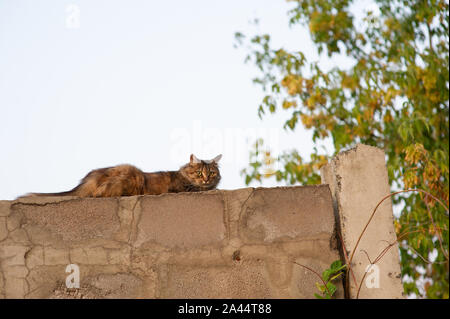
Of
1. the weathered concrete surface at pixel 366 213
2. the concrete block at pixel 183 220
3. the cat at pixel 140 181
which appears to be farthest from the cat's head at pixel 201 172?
the weathered concrete surface at pixel 366 213

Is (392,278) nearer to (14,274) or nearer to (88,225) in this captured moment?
(88,225)

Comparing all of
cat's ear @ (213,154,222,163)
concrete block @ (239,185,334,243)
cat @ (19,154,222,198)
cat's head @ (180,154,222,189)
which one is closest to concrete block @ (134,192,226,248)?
concrete block @ (239,185,334,243)

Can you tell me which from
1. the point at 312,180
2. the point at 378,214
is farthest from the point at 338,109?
the point at 378,214

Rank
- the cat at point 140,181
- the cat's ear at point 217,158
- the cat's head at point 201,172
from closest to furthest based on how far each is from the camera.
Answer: the cat at point 140,181 → the cat's head at point 201,172 → the cat's ear at point 217,158

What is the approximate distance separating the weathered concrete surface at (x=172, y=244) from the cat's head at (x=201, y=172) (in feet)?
5.14

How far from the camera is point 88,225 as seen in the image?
300cm

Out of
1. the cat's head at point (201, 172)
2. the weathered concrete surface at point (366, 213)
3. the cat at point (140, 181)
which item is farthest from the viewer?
the cat's head at point (201, 172)

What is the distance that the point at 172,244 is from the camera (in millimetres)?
2961

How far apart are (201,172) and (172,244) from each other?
184 cm

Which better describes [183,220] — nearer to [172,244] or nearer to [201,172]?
[172,244]

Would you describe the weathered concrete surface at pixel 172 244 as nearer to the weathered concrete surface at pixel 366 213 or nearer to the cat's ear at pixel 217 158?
the weathered concrete surface at pixel 366 213

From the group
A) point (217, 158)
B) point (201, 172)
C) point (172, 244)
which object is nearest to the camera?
point (172, 244)

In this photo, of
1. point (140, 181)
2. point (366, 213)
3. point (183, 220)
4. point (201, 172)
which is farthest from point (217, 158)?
point (366, 213)

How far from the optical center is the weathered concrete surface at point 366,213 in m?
2.90
